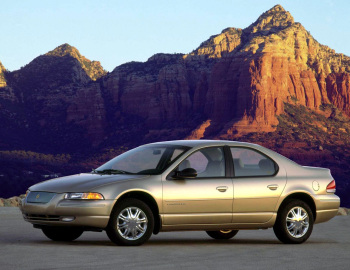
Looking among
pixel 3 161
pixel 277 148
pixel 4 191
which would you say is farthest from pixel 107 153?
pixel 4 191

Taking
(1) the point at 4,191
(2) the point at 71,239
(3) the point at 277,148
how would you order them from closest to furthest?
(2) the point at 71,239 < (1) the point at 4,191 < (3) the point at 277,148

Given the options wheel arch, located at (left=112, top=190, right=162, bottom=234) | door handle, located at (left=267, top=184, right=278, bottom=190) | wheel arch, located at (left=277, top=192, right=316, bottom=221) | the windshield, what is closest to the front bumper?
wheel arch, located at (left=112, top=190, right=162, bottom=234)

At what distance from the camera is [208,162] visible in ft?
36.7

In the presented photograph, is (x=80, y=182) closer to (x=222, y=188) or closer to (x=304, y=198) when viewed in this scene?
(x=222, y=188)

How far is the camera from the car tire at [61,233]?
11.1 m

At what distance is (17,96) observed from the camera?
158500 mm

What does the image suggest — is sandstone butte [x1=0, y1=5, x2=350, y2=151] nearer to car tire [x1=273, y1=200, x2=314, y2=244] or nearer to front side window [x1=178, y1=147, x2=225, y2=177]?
car tire [x1=273, y1=200, x2=314, y2=244]

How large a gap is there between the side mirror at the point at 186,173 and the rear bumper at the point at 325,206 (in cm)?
236

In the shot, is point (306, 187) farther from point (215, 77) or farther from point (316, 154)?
point (215, 77)

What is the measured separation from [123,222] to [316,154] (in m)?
111

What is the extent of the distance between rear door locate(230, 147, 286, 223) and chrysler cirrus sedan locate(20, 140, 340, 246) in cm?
1

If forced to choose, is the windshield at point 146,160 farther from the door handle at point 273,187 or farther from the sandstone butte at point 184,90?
the sandstone butte at point 184,90
